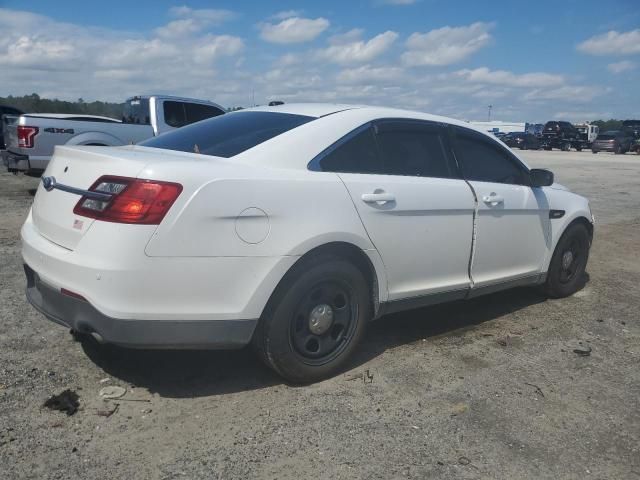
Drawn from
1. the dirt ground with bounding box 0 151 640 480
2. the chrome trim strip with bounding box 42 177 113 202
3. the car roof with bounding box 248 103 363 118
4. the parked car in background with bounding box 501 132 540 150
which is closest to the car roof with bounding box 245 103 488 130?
the car roof with bounding box 248 103 363 118

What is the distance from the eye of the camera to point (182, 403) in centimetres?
311

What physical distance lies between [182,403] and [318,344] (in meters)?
0.84

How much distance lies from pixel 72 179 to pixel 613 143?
4225 centimetres

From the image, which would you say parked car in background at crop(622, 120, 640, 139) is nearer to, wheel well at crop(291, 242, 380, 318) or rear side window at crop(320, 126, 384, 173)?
rear side window at crop(320, 126, 384, 173)

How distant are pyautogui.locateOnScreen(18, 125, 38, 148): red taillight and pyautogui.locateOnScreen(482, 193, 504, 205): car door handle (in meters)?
8.28

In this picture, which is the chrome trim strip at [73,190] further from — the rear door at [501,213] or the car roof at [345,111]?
the rear door at [501,213]

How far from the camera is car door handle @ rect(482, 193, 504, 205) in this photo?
425 centimetres

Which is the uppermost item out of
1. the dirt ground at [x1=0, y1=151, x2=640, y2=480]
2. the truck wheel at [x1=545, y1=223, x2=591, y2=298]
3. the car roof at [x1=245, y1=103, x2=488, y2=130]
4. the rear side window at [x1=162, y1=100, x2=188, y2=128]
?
the rear side window at [x1=162, y1=100, x2=188, y2=128]

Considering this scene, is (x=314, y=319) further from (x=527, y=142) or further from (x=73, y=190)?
(x=527, y=142)

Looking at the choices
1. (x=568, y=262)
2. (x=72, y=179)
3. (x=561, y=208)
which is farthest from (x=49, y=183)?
(x=568, y=262)

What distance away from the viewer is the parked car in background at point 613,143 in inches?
1540

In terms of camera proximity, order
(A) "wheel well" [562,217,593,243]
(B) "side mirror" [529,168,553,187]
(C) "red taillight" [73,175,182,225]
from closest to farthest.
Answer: (C) "red taillight" [73,175,182,225] → (B) "side mirror" [529,168,553,187] → (A) "wheel well" [562,217,593,243]

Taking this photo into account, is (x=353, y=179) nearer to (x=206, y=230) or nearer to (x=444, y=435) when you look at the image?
(x=206, y=230)

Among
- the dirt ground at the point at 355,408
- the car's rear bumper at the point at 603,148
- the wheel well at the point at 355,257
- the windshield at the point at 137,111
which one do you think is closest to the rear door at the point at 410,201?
the wheel well at the point at 355,257
